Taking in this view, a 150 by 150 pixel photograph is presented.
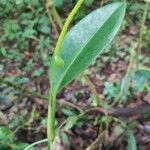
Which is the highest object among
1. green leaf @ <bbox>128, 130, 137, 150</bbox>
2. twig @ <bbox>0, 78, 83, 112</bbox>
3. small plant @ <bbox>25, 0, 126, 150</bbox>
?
small plant @ <bbox>25, 0, 126, 150</bbox>

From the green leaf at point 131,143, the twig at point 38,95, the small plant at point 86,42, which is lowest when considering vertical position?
the green leaf at point 131,143

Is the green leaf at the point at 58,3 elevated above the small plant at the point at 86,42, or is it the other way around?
the small plant at the point at 86,42

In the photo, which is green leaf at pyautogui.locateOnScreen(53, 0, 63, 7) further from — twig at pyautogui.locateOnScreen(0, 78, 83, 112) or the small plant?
the small plant

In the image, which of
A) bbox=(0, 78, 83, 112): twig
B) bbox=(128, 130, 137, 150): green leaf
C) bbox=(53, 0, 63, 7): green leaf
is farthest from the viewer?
bbox=(53, 0, 63, 7): green leaf

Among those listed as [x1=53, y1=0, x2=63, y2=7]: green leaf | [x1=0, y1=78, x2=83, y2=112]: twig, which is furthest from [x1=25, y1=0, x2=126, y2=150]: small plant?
[x1=53, y1=0, x2=63, y2=7]: green leaf

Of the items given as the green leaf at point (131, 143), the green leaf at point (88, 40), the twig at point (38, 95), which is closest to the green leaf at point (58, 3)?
the twig at point (38, 95)

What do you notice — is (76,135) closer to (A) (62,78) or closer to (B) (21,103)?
(B) (21,103)

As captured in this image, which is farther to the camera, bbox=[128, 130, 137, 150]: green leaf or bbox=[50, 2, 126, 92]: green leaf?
bbox=[128, 130, 137, 150]: green leaf

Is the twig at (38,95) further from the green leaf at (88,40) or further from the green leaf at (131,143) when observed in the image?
the green leaf at (88,40)

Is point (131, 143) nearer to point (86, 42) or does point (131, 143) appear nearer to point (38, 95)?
point (38, 95)

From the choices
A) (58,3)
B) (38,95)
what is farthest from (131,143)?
(58,3)
